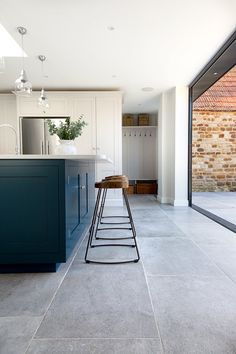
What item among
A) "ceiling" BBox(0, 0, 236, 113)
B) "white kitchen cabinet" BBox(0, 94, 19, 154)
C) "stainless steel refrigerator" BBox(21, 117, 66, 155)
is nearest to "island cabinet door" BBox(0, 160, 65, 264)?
"ceiling" BBox(0, 0, 236, 113)

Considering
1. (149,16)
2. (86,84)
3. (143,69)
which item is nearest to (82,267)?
(149,16)

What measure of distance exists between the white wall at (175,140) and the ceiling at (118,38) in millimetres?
436

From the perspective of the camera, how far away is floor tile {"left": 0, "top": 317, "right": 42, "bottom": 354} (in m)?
1.10

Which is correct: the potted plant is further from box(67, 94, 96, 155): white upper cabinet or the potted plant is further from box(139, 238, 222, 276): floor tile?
box(67, 94, 96, 155): white upper cabinet

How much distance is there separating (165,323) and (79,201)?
4.91ft

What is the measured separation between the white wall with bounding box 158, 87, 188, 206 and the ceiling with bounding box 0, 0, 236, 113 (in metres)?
0.44

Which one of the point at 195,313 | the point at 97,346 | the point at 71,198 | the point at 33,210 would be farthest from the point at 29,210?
the point at 195,313

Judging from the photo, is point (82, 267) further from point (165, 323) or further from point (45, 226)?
point (165, 323)

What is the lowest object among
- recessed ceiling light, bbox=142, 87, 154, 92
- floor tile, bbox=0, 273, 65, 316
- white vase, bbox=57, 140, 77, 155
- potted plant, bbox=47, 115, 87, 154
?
floor tile, bbox=0, 273, 65, 316

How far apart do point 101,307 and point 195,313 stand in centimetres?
53

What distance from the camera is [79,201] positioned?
2.53m

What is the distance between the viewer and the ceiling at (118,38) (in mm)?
2627

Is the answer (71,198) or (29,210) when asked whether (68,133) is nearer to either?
(71,198)

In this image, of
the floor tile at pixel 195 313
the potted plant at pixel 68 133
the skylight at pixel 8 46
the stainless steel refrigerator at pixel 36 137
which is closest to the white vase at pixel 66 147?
the potted plant at pixel 68 133
